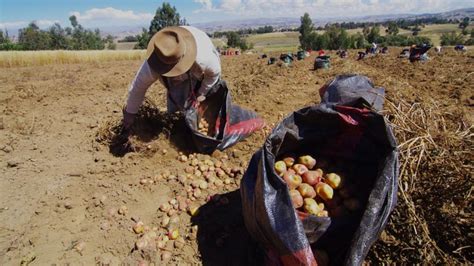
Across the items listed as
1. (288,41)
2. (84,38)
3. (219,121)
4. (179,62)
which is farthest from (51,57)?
(288,41)

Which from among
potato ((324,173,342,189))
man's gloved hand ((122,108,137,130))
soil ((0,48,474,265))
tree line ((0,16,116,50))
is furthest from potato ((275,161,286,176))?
tree line ((0,16,116,50))

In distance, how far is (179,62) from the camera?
2.69 meters

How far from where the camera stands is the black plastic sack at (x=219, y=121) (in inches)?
120

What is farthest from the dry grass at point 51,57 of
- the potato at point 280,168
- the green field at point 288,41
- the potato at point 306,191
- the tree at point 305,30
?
the tree at point 305,30

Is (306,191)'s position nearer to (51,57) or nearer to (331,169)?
(331,169)

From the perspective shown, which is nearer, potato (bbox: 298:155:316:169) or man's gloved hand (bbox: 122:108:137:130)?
potato (bbox: 298:155:316:169)

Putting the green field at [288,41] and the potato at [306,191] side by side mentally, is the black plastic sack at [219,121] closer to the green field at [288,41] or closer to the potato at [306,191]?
the potato at [306,191]

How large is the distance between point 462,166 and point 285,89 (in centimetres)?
428

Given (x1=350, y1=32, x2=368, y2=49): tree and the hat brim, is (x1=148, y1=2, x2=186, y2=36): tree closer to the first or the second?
(x1=350, y1=32, x2=368, y2=49): tree

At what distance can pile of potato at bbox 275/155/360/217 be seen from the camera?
1.81 metres

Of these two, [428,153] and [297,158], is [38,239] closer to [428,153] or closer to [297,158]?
[297,158]

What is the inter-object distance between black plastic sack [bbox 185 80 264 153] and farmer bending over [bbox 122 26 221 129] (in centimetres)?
16

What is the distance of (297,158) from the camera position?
219 cm

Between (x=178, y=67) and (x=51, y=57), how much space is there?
17.3m
